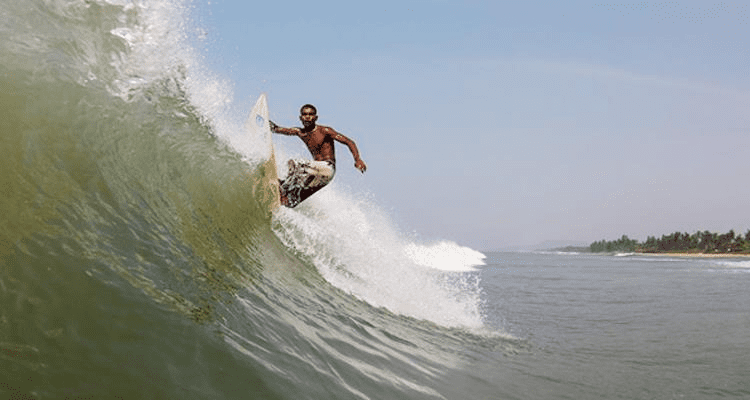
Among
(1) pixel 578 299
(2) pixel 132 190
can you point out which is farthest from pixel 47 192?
(1) pixel 578 299

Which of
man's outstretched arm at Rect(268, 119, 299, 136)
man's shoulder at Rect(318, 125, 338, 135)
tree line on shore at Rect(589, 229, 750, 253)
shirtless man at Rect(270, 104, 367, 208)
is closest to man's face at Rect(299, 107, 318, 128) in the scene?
shirtless man at Rect(270, 104, 367, 208)

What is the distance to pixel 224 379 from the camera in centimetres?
289

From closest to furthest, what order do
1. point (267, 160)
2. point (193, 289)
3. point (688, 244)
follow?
point (193, 289), point (267, 160), point (688, 244)

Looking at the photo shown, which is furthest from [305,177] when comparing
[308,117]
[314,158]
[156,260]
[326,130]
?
[156,260]

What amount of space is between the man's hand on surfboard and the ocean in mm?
1355

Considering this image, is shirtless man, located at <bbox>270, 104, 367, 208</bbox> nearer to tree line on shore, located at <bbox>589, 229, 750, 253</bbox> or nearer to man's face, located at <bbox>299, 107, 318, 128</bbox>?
man's face, located at <bbox>299, 107, 318, 128</bbox>

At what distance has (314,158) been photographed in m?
8.31

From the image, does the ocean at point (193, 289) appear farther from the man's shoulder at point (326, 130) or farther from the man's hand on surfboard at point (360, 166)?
the man's hand on surfboard at point (360, 166)

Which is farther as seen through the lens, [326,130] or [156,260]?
[326,130]

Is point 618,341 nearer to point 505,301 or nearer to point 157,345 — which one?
point 505,301

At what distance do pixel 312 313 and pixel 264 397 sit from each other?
8.13 ft

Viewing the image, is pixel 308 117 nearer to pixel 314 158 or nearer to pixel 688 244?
pixel 314 158

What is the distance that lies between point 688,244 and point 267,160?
126762 mm

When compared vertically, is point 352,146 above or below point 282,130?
below
